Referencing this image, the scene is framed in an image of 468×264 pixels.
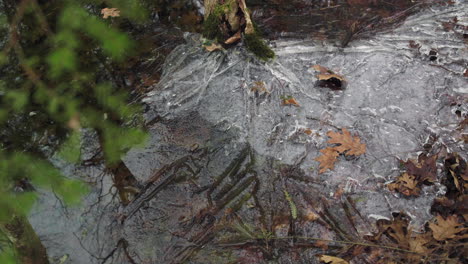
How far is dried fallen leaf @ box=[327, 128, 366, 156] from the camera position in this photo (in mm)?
2783

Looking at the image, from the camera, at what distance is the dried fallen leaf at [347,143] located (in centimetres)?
278

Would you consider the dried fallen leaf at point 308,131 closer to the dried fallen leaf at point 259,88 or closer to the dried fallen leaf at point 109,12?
the dried fallen leaf at point 259,88

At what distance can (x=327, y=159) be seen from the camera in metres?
2.76

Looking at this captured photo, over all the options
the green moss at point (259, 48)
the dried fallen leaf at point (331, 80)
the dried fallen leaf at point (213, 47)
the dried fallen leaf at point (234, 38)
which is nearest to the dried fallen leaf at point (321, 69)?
the dried fallen leaf at point (331, 80)

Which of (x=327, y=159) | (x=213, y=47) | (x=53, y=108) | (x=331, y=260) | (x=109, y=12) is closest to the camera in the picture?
(x=331, y=260)

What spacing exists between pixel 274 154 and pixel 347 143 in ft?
1.95

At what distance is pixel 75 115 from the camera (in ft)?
10.3

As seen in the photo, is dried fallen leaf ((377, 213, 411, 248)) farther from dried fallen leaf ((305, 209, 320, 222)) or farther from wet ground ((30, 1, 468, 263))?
dried fallen leaf ((305, 209, 320, 222))

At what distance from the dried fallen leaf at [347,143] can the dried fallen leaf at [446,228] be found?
28.6 inches

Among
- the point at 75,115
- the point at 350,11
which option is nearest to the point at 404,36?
the point at 350,11

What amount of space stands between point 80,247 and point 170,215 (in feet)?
2.12

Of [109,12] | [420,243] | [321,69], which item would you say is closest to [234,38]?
[321,69]

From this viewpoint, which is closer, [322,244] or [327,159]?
[322,244]

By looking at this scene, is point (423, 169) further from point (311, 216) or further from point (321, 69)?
point (321, 69)
